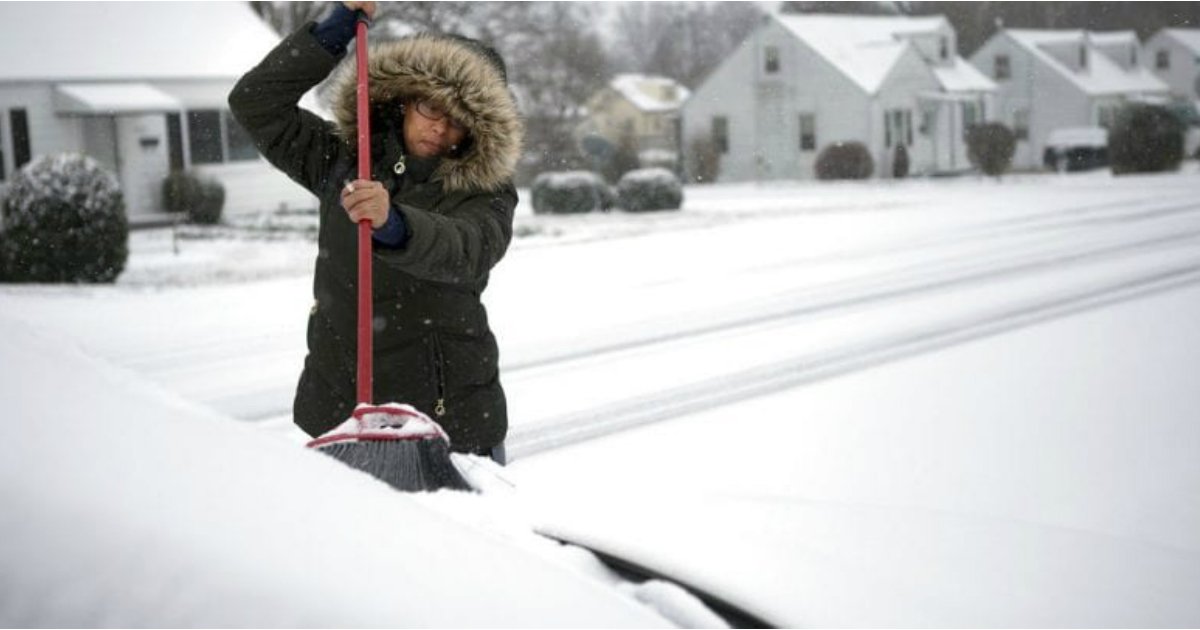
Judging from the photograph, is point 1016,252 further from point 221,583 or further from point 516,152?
point 221,583

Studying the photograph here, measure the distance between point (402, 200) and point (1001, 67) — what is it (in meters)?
46.3

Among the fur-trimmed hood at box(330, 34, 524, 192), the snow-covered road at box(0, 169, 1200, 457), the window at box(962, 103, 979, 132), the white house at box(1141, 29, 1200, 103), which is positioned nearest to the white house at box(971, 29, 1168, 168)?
the window at box(962, 103, 979, 132)

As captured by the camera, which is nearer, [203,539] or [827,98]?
[203,539]

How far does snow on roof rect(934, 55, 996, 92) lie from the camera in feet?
137

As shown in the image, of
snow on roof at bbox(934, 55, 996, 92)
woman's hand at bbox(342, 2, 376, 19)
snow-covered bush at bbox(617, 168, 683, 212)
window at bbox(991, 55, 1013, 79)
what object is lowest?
snow-covered bush at bbox(617, 168, 683, 212)

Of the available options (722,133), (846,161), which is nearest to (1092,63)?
(722,133)

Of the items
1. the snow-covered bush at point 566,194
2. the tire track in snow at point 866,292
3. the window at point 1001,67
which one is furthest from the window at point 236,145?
the window at point 1001,67

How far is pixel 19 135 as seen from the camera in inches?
896

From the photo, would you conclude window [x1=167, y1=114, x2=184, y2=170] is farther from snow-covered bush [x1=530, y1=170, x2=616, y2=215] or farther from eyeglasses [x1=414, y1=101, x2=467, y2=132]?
eyeglasses [x1=414, y1=101, x2=467, y2=132]

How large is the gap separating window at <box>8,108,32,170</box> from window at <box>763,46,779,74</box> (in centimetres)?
2342

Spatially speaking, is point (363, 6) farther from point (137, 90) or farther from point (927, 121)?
point (927, 121)

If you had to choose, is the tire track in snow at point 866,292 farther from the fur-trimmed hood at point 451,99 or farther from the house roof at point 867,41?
the house roof at point 867,41

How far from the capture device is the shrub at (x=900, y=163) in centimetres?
3756

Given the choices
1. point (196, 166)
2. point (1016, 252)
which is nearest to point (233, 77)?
point (196, 166)
